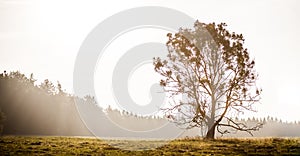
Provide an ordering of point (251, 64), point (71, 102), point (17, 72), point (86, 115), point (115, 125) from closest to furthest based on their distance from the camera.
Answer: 1. point (251, 64)
2. point (17, 72)
3. point (71, 102)
4. point (86, 115)
5. point (115, 125)

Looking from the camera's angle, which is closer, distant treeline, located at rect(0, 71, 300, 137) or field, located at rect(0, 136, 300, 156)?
field, located at rect(0, 136, 300, 156)

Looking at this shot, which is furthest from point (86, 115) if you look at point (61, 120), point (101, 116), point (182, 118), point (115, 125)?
point (182, 118)

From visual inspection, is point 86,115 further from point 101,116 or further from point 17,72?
point 17,72

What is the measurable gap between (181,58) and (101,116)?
113668mm

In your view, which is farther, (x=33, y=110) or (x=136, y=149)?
(x=33, y=110)

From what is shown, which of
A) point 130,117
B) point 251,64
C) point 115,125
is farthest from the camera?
point 130,117

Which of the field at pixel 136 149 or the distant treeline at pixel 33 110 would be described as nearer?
the field at pixel 136 149

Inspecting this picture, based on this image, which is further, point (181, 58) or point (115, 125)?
point (115, 125)

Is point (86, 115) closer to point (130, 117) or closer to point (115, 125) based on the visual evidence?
point (115, 125)

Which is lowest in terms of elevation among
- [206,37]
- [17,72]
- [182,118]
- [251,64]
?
[182,118]

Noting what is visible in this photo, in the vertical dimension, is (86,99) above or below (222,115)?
above

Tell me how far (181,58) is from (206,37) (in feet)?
11.0

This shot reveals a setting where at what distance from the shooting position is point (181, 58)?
34.9 metres

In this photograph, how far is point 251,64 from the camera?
3347 cm
